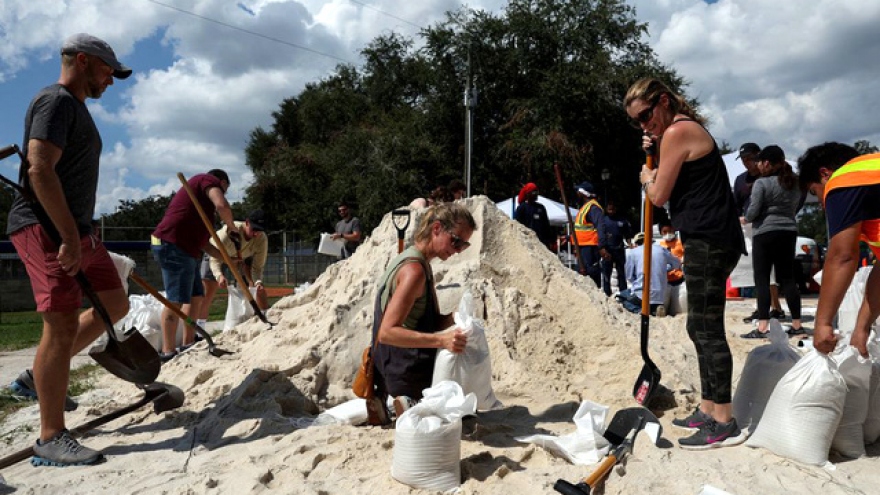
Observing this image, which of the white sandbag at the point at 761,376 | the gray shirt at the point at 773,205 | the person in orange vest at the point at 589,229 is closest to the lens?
the white sandbag at the point at 761,376

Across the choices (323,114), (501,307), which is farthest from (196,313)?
(323,114)

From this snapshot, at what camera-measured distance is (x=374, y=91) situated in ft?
84.9

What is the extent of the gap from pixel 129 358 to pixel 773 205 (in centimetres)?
484

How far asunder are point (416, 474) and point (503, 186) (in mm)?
18945

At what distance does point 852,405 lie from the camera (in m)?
2.77

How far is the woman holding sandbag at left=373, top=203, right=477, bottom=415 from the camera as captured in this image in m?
2.84

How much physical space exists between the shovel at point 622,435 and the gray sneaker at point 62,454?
2.03 meters

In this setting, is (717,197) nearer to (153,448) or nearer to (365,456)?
(365,456)

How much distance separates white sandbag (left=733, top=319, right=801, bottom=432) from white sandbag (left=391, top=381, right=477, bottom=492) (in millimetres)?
1399

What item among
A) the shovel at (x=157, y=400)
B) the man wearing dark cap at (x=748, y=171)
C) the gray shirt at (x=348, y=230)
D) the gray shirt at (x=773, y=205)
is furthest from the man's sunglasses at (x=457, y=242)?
the gray shirt at (x=348, y=230)

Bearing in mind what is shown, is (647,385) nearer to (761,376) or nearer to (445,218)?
(761,376)

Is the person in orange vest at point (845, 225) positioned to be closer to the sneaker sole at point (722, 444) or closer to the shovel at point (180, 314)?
the sneaker sole at point (722, 444)

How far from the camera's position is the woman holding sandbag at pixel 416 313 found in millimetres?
2838

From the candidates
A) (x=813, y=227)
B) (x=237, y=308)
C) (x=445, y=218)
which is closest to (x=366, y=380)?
(x=445, y=218)
